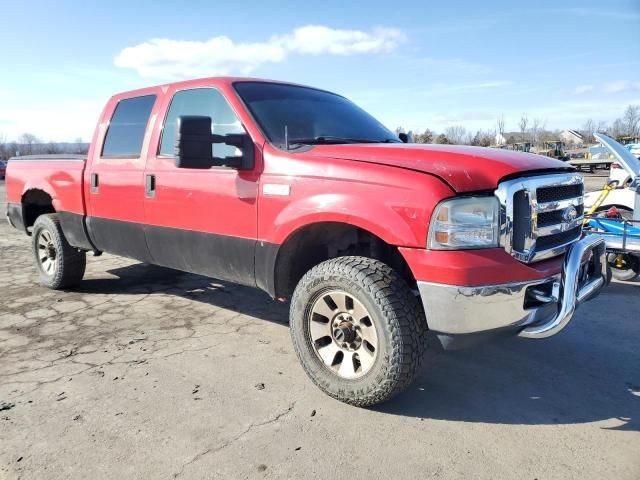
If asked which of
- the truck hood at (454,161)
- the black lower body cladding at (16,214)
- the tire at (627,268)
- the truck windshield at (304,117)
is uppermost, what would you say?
the truck windshield at (304,117)

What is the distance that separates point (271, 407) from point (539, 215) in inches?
74.6

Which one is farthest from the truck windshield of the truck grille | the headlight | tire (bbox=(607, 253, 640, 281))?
tire (bbox=(607, 253, 640, 281))

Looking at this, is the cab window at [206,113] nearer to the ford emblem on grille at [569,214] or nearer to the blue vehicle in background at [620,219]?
the ford emblem on grille at [569,214]

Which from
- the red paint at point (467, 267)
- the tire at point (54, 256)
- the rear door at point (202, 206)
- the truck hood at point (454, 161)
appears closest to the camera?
the red paint at point (467, 267)

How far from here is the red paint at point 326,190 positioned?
260 centimetres

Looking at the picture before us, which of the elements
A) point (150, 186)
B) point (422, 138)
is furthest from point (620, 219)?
point (422, 138)

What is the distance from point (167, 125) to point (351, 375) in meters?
2.50

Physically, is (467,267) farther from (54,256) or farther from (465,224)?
(54,256)

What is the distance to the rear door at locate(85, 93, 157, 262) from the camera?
424cm

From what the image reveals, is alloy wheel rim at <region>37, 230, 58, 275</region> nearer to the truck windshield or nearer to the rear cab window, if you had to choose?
the rear cab window

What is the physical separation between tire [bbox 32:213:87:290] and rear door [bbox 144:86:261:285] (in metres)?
1.62

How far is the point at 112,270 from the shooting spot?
650cm

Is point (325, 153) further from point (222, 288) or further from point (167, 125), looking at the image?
point (222, 288)

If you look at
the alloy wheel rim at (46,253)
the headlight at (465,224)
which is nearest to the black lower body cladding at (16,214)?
the alloy wheel rim at (46,253)
